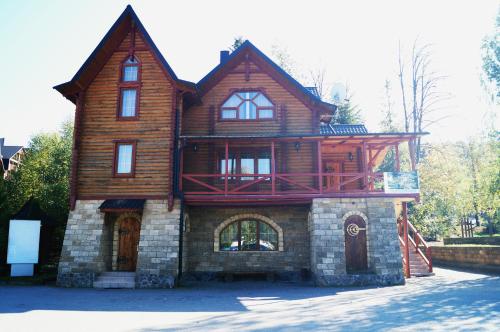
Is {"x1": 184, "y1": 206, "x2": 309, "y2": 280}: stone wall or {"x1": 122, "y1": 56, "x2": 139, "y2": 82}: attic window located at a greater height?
{"x1": 122, "y1": 56, "x2": 139, "y2": 82}: attic window

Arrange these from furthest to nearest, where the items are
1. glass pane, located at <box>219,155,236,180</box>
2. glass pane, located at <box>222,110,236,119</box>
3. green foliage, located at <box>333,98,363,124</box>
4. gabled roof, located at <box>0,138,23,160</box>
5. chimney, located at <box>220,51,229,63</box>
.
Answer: gabled roof, located at <box>0,138,23,160</box>
green foliage, located at <box>333,98,363,124</box>
chimney, located at <box>220,51,229,63</box>
glass pane, located at <box>222,110,236,119</box>
glass pane, located at <box>219,155,236,180</box>

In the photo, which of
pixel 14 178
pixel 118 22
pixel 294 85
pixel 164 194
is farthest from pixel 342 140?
pixel 14 178

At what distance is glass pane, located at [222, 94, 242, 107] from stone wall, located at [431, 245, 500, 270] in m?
13.7

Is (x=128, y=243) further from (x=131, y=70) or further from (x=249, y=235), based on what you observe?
(x=131, y=70)

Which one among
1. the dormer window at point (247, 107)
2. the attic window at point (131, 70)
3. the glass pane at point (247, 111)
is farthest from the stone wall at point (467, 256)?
the attic window at point (131, 70)

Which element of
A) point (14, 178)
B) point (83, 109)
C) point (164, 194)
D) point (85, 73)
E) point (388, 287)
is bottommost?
point (388, 287)

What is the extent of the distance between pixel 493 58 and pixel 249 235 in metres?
15.4

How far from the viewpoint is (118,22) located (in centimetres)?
1598

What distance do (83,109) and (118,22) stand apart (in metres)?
4.04

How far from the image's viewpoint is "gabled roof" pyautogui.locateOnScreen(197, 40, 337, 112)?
56.7ft

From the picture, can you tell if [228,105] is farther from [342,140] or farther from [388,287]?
[388,287]

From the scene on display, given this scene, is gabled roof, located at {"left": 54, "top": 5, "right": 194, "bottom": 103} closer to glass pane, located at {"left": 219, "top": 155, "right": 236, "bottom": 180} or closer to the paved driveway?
glass pane, located at {"left": 219, "top": 155, "right": 236, "bottom": 180}

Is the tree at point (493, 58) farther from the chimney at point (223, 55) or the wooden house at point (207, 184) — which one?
the chimney at point (223, 55)

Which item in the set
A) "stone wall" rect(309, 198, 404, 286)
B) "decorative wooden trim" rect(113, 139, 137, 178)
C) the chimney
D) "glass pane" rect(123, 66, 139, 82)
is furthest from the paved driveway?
the chimney
